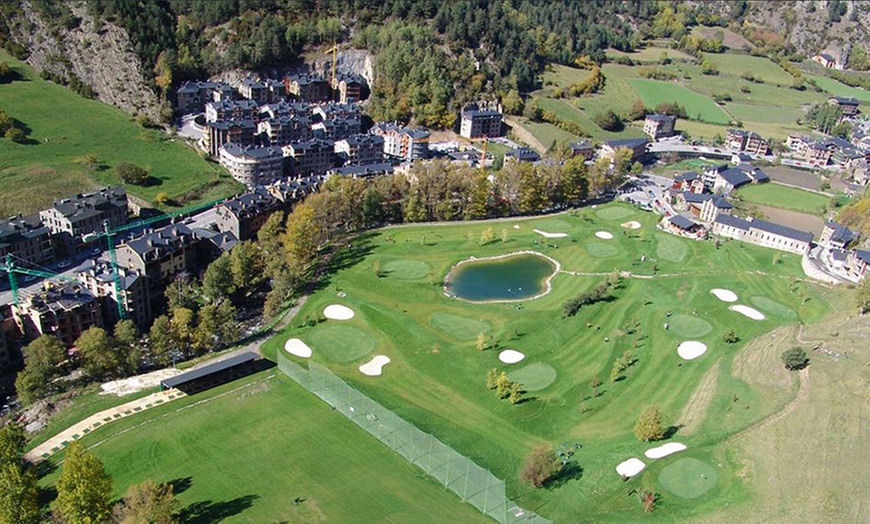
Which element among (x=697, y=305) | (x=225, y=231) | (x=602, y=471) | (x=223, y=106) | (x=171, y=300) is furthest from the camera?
(x=223, y=106)

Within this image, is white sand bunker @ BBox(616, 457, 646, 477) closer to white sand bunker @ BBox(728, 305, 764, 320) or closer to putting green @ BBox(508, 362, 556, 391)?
putting green @ BBox(508, 362, 556, 391)

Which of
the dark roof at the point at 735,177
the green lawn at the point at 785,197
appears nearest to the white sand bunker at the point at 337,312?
the green lawn at the point at 785,197

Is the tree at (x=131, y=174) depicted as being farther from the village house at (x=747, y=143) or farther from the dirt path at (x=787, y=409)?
the village house at (x=747, y=143)

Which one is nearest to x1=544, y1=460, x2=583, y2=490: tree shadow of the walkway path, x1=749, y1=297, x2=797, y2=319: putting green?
the walkway path

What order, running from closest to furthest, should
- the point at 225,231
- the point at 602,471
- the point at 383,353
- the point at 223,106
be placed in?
1. the point at 602,471
2. the point at 383,353
3. the point at 225,231
4. the point at 223,106

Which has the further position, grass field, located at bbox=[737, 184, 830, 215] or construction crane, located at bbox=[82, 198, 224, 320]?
grass field, located at bbox=[737, 184, 830, 215]

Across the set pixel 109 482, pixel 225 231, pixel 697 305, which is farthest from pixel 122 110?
pixel 697 305

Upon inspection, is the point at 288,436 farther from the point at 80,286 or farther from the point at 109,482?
the point at 80,286
